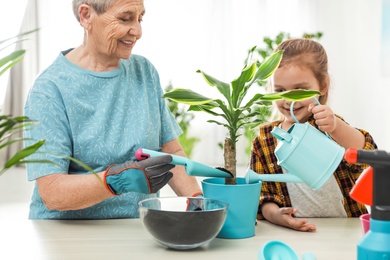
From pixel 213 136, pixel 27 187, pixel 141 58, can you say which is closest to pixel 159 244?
pixel 141 58

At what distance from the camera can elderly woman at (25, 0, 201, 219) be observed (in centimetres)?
142

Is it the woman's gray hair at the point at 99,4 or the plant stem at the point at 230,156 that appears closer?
the plant stem at the point at 230,156

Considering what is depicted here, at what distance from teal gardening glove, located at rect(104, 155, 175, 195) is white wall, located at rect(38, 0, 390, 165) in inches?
147

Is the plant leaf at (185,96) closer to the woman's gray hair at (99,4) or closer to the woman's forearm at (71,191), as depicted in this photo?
the woman's forearm at (71,191)

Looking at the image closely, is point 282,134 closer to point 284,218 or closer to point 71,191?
point 284,218

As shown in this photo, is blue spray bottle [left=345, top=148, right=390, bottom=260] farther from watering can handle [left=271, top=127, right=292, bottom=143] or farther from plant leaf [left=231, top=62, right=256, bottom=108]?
plant leaf [left=231, top=62, right=256, bottom=108]

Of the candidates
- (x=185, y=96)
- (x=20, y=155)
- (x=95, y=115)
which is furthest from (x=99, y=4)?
(x=20, y=155)

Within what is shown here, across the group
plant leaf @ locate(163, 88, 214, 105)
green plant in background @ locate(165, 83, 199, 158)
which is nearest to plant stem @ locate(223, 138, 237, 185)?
plant leaf @ locate(163, 88, 214, 105)

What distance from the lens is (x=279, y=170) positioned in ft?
5.58

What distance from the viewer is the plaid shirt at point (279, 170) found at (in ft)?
5.32

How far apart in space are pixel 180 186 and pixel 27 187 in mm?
3045

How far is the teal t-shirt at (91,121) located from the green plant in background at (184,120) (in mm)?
3147

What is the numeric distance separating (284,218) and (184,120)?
3569mm

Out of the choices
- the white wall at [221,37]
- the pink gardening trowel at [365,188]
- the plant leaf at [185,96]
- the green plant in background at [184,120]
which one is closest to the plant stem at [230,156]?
the plant leaf at [185,96]
